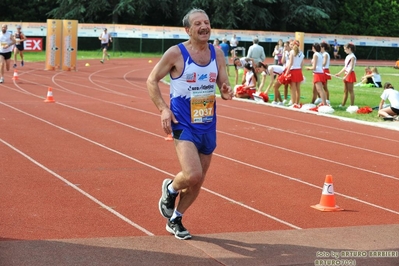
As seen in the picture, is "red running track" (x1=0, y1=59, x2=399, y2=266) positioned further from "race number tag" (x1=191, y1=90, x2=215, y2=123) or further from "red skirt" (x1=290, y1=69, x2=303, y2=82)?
"race number tag" (x1=191, y1=90, x2=215, y2=123)

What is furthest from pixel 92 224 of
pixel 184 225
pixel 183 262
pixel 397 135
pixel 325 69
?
pixel 325 69

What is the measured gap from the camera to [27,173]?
10.4m

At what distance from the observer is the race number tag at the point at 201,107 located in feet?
22.8

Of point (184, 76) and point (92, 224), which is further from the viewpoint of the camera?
point (92, 224)

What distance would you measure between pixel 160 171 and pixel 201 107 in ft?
13.3

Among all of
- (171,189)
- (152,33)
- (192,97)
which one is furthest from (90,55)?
(192,97)

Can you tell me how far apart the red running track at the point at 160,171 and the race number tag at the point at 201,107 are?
1.11 m

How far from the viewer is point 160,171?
10930 millimetres

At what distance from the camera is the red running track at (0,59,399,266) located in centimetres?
796

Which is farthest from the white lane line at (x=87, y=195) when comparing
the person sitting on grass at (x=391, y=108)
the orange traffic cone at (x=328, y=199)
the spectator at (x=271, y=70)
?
the spectator at (x=271, y=70)

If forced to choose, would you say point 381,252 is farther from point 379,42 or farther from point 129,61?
point 379,42

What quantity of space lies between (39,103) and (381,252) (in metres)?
14.3

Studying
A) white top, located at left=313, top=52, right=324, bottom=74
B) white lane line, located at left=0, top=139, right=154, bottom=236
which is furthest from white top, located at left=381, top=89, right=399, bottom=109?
white lane line, located at left=0, top=139, right=154, bottom=236

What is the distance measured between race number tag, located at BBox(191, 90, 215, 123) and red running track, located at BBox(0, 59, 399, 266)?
3.65ft
